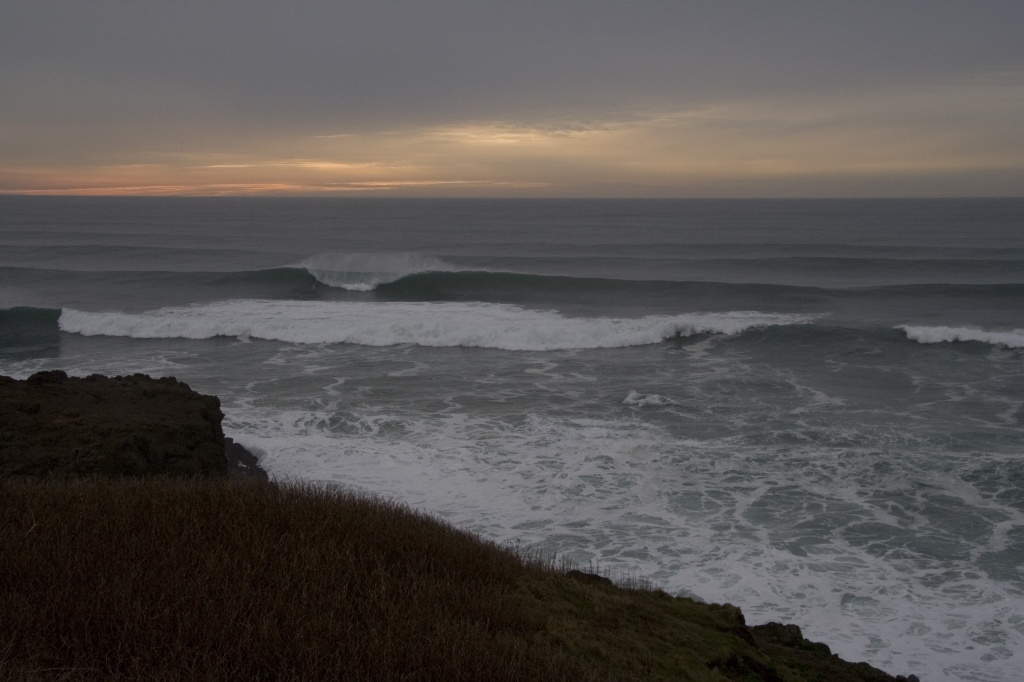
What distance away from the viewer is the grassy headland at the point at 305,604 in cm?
400

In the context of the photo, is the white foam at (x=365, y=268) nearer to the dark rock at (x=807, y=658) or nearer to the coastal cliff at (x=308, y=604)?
the coastal cliff at (x=308, y=604)

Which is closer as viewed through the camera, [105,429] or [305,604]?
[305,604]

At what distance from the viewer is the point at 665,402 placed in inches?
659

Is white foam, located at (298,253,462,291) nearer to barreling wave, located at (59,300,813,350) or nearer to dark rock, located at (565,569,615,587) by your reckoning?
barreling wave, located at (59,300,813,350)

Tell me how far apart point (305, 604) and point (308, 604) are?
3 centimetres

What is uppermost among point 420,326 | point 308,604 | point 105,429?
point 308,604

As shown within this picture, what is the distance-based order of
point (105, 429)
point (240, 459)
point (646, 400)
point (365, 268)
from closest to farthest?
point (105, 429) < point (240, 459) < point (646, 400) < point (365, 268)

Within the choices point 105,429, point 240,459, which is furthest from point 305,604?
point 240,459

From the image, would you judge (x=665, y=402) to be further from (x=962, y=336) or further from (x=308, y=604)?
(x=308, y=604)

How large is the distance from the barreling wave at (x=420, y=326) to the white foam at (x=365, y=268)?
8450mm

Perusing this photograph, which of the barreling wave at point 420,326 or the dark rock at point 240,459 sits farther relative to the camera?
the barreling wave at point 420,326

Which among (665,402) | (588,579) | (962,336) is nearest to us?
(588,579)

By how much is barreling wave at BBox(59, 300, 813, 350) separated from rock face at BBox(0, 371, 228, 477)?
13.7 m

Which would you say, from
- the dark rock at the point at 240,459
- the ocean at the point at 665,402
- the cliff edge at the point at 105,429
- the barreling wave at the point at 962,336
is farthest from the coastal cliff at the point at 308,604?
the barreling wave at the point at 962,336
